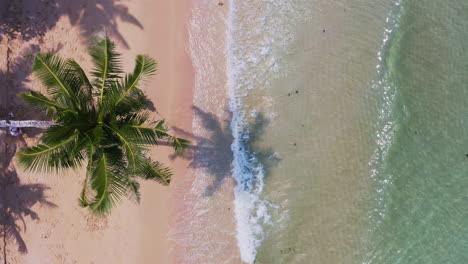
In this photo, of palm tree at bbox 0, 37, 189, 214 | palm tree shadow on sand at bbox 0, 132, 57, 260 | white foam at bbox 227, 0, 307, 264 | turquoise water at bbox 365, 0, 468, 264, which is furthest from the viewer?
turquoise water at bbox 365, 0, 468, 264

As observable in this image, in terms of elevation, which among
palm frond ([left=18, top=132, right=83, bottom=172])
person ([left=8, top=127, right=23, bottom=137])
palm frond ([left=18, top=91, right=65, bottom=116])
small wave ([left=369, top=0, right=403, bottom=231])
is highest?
small wave ([left=369, top=0, right=403, bottom=231])

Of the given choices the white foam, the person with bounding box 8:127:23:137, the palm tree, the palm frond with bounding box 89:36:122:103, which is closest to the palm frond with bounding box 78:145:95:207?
the palm tree

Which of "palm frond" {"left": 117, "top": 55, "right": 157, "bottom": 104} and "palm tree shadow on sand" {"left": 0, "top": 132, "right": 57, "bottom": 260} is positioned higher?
"palm frond" {"left": 117, "top": 55, "right": 157, "bottom": 104}

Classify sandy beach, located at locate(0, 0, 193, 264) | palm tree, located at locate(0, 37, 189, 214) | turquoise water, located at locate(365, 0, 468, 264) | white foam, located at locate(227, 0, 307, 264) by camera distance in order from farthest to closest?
1. turquoise water, located at locate(365, 0, 468, 264)
2. white foam, located at locate(227, 0, 307, 264)
3. sandy beach, located at locate(0, 0, 193, 264)
4. palm tree, located at locate(0, 37, 189, 214)

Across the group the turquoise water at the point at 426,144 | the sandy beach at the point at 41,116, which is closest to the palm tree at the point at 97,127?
the sandy beach at the point at 41,116

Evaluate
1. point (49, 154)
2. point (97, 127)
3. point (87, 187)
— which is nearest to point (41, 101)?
point (49, 154)

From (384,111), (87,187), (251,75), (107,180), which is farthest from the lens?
(384,111)

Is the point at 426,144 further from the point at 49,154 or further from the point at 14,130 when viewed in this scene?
the point at 14,130

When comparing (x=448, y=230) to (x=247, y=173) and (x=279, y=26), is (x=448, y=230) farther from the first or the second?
(x=279, y=26)

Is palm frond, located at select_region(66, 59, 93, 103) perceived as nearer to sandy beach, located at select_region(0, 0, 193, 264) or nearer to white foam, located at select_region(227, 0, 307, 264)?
sandy beach, located at select_region(0, 0, 193, 264)
